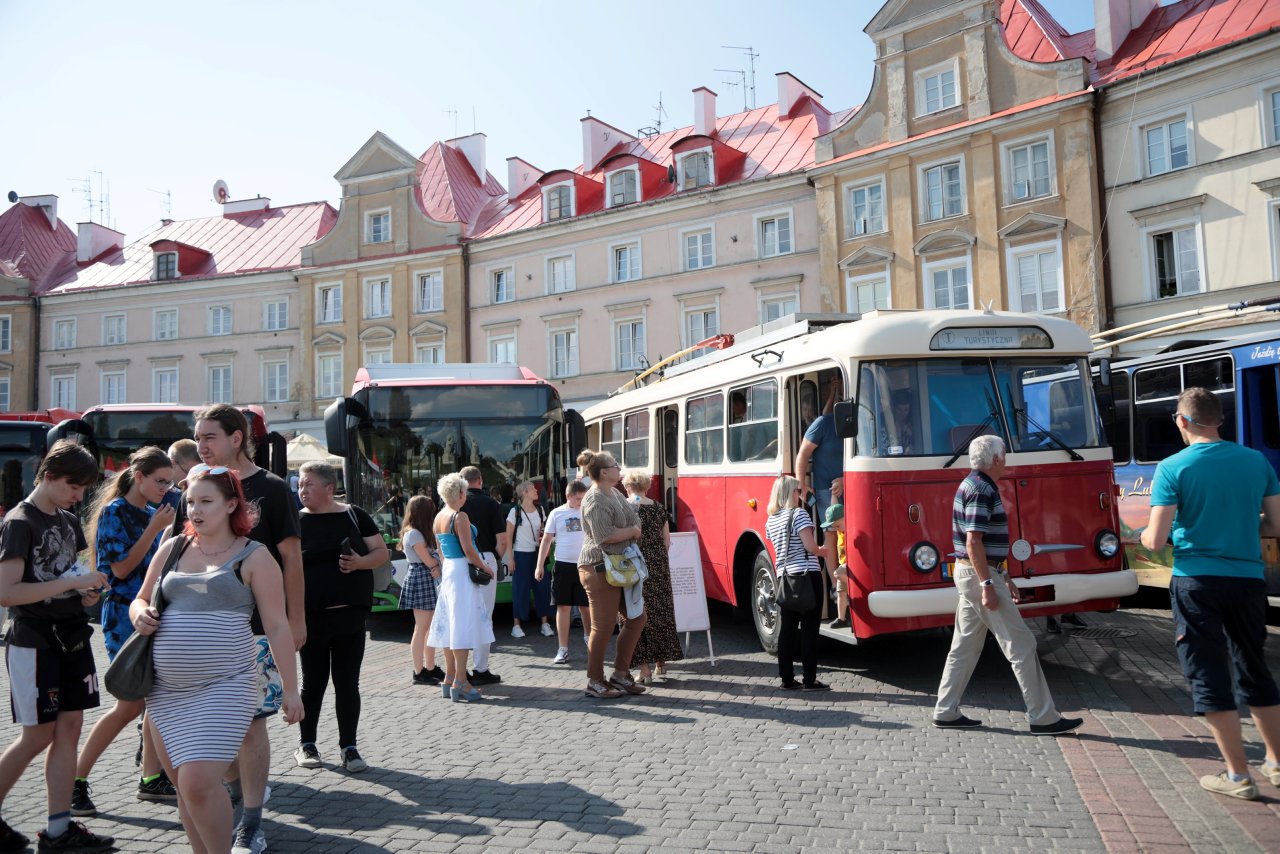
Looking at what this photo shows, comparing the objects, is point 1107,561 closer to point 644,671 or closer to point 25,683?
Result: point 644,671

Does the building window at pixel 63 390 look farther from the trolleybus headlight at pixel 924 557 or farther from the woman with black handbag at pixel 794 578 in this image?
the trolleybus headlight at pixel 924 557

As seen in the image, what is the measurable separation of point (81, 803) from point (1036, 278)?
2684 cm

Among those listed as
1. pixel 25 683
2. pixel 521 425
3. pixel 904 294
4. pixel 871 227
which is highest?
pixel 871 227


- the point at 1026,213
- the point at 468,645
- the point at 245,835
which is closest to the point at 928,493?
the point at 468,645

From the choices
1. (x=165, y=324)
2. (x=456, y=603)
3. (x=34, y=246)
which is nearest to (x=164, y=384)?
(x=165, y=324)

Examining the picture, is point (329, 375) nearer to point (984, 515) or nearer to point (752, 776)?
point (984, 515)

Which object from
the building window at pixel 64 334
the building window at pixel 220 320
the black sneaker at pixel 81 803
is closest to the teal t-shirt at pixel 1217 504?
the black sneaker at pixel 81 803

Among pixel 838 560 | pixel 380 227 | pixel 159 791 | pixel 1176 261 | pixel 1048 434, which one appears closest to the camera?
pixel 159 791

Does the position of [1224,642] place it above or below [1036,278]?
below

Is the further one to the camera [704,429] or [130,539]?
[704,429]

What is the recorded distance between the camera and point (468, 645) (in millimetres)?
8336

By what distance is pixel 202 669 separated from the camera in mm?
4008

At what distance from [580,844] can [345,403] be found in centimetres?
811

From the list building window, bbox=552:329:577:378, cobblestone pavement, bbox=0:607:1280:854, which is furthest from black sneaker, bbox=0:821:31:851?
building window, bbox=552:329:577:378
